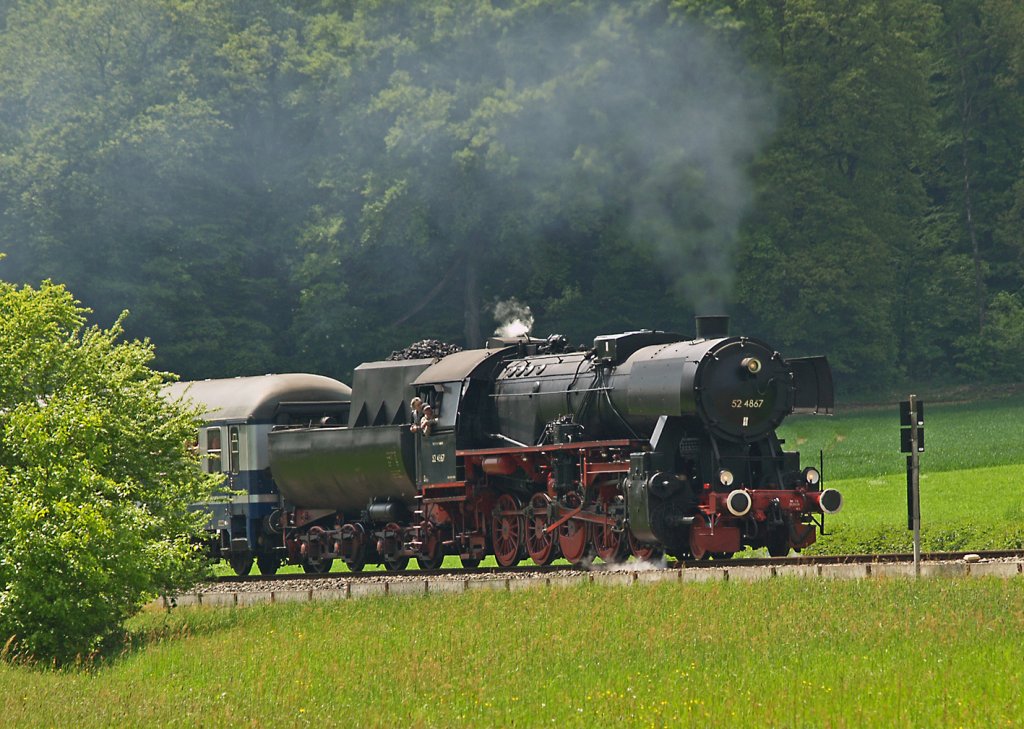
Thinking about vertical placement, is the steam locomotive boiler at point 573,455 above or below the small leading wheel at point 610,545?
above

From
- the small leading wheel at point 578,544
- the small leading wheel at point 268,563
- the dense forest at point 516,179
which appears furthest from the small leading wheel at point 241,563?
the dense forest at point 516,179

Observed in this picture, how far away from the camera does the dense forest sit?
56562 millimetres

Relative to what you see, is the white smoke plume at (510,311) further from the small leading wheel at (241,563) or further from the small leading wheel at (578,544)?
the small leading wheel at (578,544)

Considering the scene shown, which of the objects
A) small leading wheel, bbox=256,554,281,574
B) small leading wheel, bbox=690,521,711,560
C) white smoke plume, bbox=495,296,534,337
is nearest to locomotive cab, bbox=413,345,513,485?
small leading wheel, bbox=690,521,711,560

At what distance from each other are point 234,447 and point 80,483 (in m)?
9.27

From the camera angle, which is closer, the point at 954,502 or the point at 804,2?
the point at 954,502

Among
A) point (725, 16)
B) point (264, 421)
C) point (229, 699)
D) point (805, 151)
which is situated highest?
point (725, 16)

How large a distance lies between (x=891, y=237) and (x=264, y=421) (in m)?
37.8

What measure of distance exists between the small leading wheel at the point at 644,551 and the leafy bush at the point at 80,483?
6154 millimetres

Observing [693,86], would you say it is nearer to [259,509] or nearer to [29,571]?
[259,509]

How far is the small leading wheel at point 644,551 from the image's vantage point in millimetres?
22516

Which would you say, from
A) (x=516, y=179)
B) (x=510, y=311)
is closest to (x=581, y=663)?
(x=516, y=179)

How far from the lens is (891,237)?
61.9 metres

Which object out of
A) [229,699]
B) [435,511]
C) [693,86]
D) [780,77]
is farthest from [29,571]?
[780,77]
